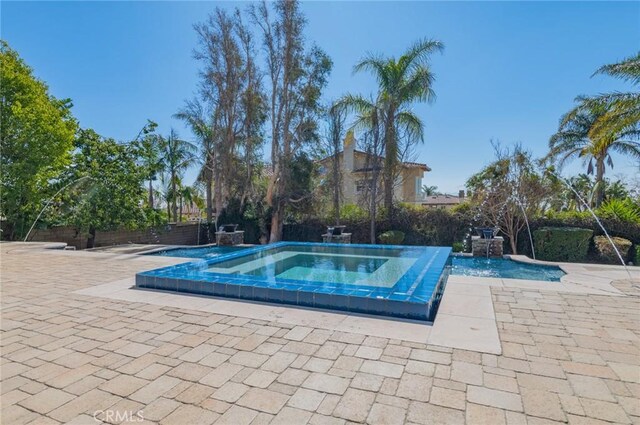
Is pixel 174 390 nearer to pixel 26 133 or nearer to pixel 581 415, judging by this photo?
pixel 581 415

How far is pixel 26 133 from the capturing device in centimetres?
Result: 1207

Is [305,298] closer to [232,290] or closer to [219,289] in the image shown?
[232,290]

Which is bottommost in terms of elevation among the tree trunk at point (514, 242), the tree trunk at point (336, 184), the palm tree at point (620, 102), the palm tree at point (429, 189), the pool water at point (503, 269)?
the pool water at point (503, 269)

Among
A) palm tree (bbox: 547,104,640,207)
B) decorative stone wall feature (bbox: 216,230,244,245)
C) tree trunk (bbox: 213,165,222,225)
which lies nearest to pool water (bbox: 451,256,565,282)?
decorative stone wall feature (bbox: 216,230,244,245)

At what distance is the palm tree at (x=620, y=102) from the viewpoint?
9391 millimetres

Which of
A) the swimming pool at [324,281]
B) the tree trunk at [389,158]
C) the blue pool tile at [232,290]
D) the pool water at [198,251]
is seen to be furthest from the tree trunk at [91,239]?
the tree trunk at [389,158]

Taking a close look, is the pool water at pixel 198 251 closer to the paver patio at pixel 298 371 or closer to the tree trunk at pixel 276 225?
the tree trunk at pixel 276 225

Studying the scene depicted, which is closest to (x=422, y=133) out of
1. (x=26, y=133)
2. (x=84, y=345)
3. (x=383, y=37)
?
(x=383, y=37)

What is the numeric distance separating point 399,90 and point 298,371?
13417mm

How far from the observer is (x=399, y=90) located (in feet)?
45.5

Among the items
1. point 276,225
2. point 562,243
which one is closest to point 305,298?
point 562,243

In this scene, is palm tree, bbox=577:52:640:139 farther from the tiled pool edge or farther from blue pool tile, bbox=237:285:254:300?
blue pool tile, bbox=237:285:254:300

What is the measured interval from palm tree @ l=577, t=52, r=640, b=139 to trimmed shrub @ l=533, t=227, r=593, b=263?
320 cm

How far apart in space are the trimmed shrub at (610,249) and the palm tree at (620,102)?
132 inches
